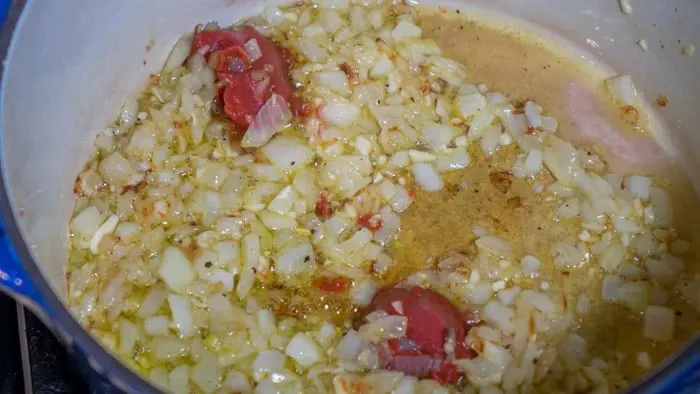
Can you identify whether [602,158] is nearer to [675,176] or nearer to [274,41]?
[675,176]

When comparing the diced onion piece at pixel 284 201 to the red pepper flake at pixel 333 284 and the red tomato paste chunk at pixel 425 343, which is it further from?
the red tomato paste chunk at pixel 425 343

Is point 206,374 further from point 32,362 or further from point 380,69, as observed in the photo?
point 380,69

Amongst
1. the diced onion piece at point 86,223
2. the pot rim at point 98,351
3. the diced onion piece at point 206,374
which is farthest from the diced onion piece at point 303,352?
the diced onion piece at point 86,223

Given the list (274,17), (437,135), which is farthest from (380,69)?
(274,17)

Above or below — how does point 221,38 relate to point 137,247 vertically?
above

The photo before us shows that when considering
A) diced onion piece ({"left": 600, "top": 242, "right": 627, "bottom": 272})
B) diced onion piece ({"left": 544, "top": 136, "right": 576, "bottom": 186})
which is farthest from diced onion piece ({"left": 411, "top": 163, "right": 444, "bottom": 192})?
diced onion piece ({"left": 600, "top": 242, "right": 627, "bottom": 272})

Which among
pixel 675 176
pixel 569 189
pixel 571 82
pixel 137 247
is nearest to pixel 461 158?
pixel 569 189
